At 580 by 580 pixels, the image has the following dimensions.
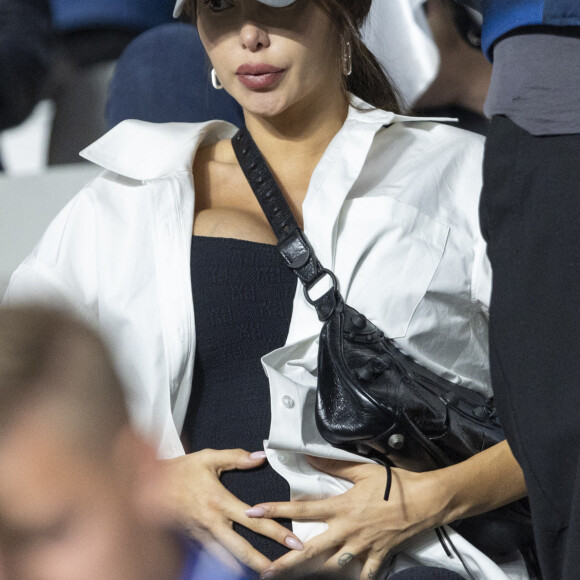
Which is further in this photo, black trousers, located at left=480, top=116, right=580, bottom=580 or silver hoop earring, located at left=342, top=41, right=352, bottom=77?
silver hoop earring, located at left=342, top=41, right=352, bottom=77

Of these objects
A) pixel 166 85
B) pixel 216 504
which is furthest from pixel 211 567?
pixel 166 85

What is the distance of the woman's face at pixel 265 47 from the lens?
106 centimetres

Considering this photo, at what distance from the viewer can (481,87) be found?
4.45ft

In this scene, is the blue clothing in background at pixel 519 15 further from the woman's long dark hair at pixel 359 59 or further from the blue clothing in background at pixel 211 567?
the blue clothing in background at pixel 211 567

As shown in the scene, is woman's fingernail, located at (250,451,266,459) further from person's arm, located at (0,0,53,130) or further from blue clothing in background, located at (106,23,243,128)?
person's arm, located at (0,0,53,130)

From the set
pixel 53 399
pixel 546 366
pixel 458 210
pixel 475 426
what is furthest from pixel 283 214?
pixel 53 399

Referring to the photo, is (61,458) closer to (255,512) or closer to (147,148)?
(255,512)

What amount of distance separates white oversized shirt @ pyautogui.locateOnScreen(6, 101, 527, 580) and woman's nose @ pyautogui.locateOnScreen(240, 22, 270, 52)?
14 centimetres

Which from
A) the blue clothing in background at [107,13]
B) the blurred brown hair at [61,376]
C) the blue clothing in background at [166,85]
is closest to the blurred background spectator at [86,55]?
the blue clothing in background at [107,13]

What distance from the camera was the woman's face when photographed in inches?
41.6

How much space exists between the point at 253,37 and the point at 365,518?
21.1 inches

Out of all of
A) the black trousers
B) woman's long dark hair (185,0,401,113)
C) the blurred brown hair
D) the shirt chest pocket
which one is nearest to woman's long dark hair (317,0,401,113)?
woman's long dark hair (185,0,401,113)

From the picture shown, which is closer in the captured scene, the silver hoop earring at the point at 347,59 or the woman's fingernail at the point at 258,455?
the woman's fingernail at the point at 258,455

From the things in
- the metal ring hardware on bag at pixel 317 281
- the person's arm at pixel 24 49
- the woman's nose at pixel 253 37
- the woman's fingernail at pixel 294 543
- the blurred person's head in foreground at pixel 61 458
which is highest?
the blurred person's head in foreground at pixel 61 458
